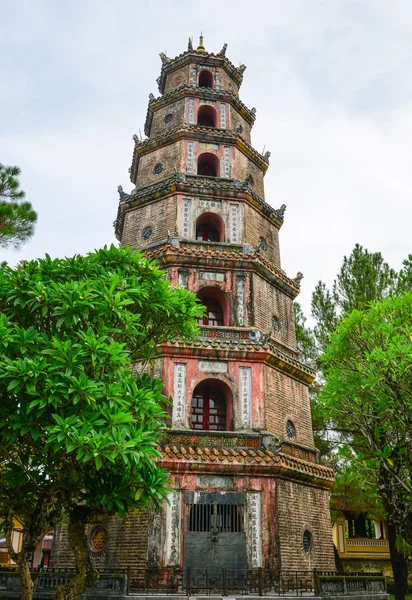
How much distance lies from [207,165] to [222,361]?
8.62m

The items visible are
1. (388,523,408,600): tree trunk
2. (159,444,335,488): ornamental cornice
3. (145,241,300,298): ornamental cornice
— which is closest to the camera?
(159,444,335,488): ornamental cornice

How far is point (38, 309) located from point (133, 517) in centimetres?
649

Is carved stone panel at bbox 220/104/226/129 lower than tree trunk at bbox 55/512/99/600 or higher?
higher

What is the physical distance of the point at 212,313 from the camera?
1716 cm

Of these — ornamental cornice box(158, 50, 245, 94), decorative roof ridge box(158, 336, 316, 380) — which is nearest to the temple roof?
ornamental cornice box(158, 50, 245, 94)

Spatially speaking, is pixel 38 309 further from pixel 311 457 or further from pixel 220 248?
pixel 311 457

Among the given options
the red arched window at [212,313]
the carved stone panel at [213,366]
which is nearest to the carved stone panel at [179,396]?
the carved stone panel at [213,366]

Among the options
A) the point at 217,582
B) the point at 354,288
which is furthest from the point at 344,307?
the point at 217,582

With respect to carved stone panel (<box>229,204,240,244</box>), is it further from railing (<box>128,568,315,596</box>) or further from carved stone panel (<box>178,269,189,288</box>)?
railing (<box>128,568,315,596</box>)

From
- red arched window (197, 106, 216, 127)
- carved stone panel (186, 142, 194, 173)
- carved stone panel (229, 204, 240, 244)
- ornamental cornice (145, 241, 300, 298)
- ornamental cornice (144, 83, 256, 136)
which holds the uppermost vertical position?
ornamental cornice (144, 83, 256, 136)

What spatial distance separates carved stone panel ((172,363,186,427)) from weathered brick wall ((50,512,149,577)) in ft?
8.15

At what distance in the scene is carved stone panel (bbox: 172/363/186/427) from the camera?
14406 mm

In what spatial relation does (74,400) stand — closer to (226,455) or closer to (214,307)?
(226,455)

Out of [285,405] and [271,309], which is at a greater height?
[271,309]
